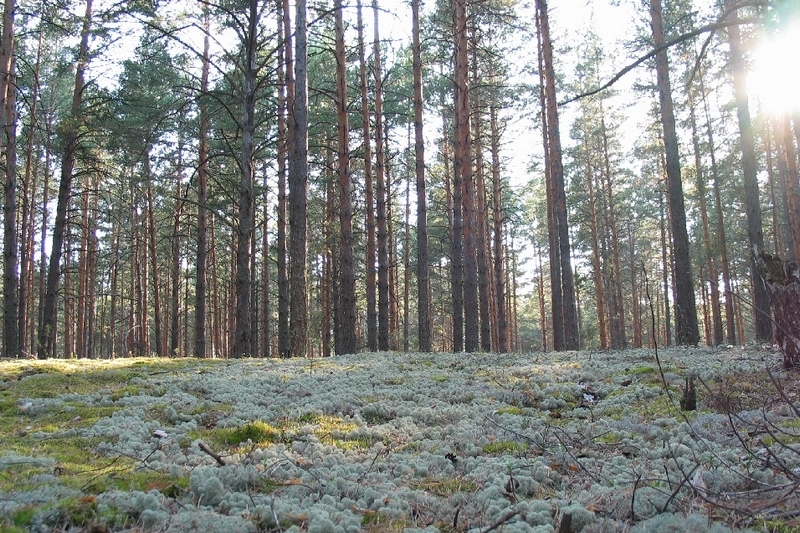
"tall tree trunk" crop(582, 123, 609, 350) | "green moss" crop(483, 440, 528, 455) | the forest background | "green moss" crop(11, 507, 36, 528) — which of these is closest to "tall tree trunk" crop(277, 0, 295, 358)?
the forest background

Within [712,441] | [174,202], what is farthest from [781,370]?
[174,202]

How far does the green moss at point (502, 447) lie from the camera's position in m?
3.72

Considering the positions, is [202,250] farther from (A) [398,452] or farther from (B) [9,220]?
(A) [398,452]

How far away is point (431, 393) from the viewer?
6148 mm

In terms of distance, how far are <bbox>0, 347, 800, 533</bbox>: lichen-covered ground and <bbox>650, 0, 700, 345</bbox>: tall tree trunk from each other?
16.5 feet

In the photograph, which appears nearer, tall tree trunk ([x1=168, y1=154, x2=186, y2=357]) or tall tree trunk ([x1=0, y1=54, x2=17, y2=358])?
tall tree trunk ([x1=0, y1=54, x2=17, y2=358])

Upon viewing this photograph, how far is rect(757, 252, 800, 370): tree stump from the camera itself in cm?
595

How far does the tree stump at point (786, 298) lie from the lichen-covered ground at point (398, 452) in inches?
12.7

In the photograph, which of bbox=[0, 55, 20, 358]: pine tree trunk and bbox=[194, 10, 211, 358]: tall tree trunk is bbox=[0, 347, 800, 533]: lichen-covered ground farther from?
bbox=[194, 10, 211, 358]: tall tree trunk

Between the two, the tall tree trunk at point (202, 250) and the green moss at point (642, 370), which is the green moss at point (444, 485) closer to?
the green moss at point (642, 370)

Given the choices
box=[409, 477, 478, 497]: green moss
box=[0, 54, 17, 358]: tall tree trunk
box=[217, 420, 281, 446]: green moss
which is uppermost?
box=[0, 54, 17, 358]: tall tree trunk

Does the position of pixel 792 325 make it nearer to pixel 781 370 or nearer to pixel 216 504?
pixel 781 370

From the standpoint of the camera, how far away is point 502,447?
12.5ft


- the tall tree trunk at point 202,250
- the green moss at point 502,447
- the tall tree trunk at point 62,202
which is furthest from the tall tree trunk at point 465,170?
the green moss at point 502,447
